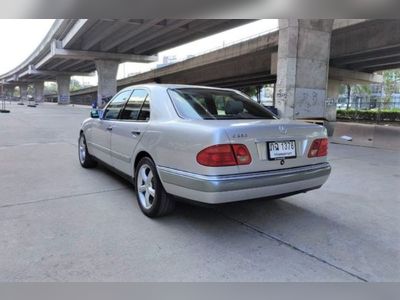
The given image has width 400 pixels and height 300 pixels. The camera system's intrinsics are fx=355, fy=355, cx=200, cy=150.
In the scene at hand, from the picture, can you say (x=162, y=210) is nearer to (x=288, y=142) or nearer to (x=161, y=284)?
(x=161, y=284)

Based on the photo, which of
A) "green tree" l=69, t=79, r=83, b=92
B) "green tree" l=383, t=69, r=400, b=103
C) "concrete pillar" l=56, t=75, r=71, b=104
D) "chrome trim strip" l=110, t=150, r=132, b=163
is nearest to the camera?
"chrome trim strip" l=110, t=150, r=132, b=163

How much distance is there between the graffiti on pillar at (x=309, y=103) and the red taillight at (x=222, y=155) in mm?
12717

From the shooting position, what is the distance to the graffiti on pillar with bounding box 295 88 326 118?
50.5 feet

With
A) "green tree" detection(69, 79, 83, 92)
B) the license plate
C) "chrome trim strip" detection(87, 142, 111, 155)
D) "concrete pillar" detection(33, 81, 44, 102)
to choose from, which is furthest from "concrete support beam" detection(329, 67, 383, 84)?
"green tree" detection(69, 79, 83, 92)

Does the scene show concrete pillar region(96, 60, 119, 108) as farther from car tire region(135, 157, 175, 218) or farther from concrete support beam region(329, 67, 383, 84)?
car tire region(135, 157, 175, 218)

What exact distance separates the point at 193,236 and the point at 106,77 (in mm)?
41250

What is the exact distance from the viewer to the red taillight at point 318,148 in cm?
381

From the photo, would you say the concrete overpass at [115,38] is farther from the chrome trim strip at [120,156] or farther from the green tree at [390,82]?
the green tree at [390,82]

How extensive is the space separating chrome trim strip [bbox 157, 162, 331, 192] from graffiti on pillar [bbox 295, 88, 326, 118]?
1217 cm

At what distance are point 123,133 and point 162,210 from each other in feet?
4.24

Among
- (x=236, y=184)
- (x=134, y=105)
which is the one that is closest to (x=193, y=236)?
(x=236, y=184)

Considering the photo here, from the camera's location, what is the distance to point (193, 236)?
348 centimetres

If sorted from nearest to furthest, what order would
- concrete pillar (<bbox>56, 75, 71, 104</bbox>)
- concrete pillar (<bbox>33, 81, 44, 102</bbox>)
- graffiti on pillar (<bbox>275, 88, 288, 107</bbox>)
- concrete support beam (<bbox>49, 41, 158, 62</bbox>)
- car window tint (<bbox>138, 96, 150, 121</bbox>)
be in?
car window tint (<bbox>138, 96, 150, 121</bbox>) → graffiti on pillar (<bbox>275, 88, 288, 107</bbox>) → concrete support beam (<bbox>49, 41, 158, 62</bbox>) → concrete pillar (<bbox>56, 75, 71, 104</bbox>) → concrete pillar (<bbox>33, 81, 44, 102</bbox>)

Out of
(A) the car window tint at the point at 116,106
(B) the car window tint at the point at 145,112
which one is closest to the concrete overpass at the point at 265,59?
(A) the car window tint at the point at 116,106
